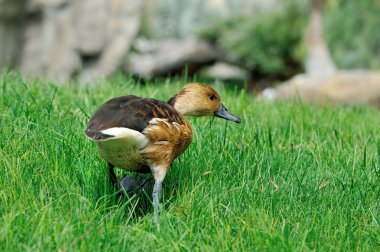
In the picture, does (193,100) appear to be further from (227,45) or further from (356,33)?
(227,45)

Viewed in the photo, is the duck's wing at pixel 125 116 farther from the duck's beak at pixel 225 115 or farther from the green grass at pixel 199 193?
the duck's beak at pixel 225 115

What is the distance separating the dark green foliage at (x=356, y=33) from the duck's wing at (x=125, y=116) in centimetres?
1248

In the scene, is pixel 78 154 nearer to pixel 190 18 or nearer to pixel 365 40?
pixel 365 40

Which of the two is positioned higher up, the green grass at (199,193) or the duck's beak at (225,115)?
the duck's beak at (225,115)

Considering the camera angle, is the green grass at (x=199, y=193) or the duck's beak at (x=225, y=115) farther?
the duck's beak at (x=225, y=115)

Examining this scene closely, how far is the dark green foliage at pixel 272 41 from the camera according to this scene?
1748 centimetres

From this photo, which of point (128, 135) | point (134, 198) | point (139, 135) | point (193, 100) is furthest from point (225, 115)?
point (128, 135)

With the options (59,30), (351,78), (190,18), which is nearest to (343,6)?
(351,78)

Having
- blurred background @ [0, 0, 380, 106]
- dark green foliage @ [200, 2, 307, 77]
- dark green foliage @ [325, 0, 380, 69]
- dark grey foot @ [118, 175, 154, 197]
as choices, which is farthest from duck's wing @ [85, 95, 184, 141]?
dark green foliage @ [200, 2, 307, 77]

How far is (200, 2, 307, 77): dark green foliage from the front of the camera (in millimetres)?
17484

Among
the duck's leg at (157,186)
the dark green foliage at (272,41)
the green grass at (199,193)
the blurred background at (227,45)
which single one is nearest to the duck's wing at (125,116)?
the duck's leg at (157,186)

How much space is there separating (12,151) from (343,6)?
13258 mm

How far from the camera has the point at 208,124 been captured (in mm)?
4793

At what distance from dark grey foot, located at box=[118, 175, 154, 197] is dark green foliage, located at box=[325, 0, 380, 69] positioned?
1213 cm
